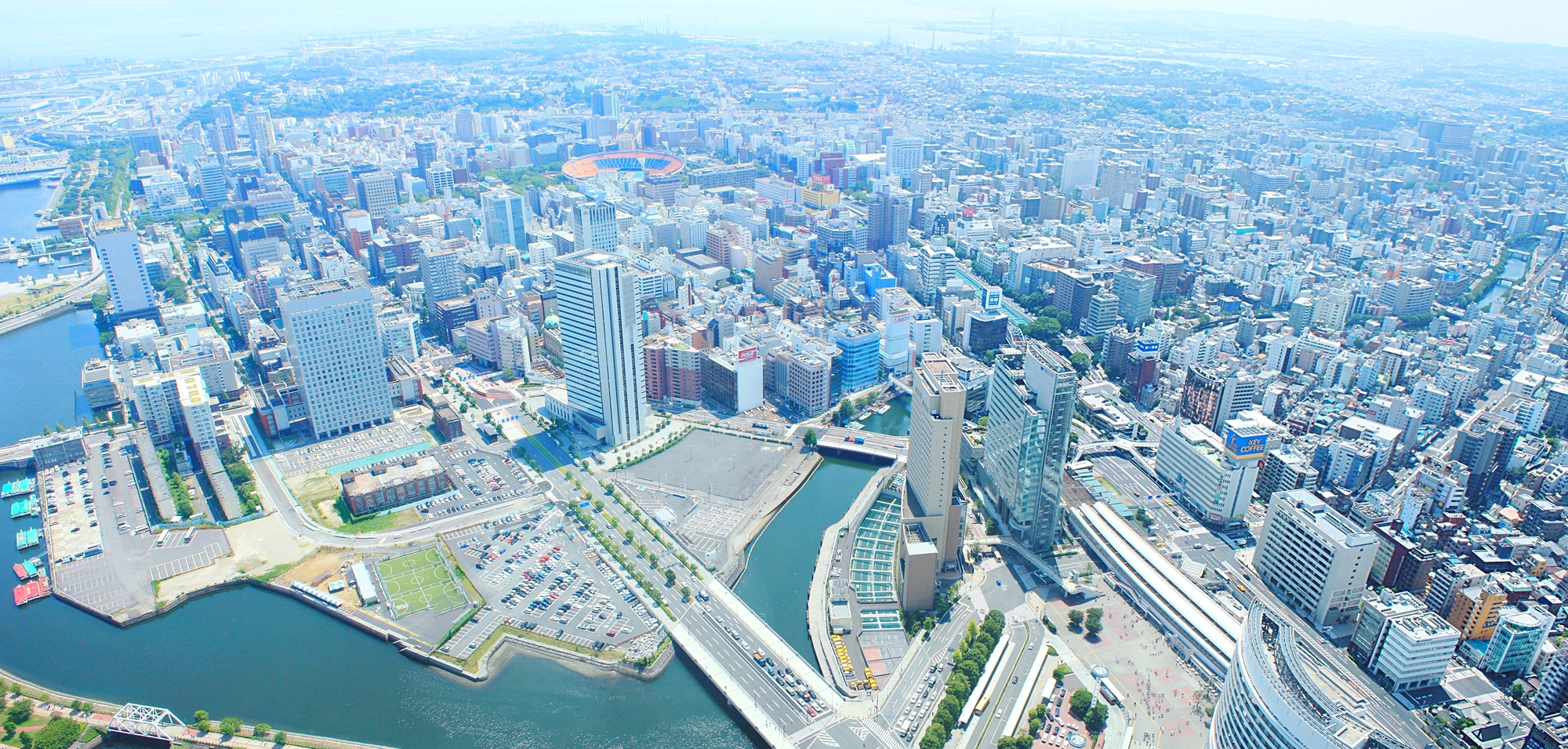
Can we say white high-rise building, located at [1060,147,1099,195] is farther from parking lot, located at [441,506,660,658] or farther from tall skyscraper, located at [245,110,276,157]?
tall skyscraper, located at [245,110,276,157]

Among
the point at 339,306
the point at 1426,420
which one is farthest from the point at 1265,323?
the point at 339,306

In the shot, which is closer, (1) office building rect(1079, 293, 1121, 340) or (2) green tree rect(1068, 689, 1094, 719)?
(2) green tree rect(1068, 689, 1094, 719)

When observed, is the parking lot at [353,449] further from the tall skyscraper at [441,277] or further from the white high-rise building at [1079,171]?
the white high-rise building at [1079,171]

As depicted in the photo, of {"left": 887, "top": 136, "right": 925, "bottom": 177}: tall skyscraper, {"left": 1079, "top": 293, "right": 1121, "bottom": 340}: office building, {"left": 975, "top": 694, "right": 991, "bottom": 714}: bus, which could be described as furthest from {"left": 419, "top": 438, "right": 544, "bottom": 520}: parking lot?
{"left": 887, "top": 136, "right": 925, "bottom": 177}: tall skyscraper

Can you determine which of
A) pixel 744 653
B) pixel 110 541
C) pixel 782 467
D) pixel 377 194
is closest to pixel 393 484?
pixel 110 541

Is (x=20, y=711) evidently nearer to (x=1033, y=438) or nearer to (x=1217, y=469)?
(x=1033, y=438)
